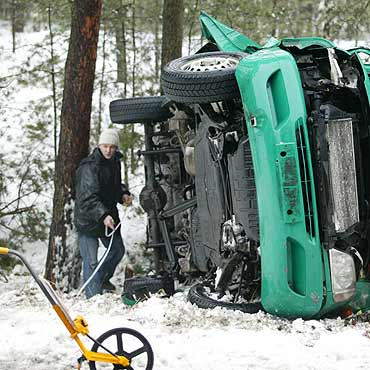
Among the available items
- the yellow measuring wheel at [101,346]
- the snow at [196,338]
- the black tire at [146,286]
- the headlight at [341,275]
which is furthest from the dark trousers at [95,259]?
the yellow measuring wheel at [101,346]

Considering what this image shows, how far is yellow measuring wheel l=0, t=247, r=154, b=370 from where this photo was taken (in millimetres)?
3613

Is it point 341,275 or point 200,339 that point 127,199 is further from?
point 200,339

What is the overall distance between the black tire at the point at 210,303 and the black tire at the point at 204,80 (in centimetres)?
A: 160

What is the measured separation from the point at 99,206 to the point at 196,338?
11.0ft

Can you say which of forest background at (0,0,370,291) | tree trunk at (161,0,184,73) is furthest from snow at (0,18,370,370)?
tree trunk at (161,0,184,73)

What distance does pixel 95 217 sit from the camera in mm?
7543

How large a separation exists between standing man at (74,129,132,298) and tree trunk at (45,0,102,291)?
0.24 meters

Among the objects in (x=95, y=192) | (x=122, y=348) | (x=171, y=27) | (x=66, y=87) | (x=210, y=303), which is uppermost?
(x=171, y=27)

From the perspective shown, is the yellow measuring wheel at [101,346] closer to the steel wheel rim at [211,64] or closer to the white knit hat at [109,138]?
the steel wheel rim at [211,64]

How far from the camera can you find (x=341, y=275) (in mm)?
5105

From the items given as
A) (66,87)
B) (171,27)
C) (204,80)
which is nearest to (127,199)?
(66,87)

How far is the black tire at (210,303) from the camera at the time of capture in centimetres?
541

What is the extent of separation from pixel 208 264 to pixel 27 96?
30.9 ft

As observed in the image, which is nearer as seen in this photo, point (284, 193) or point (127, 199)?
point (284, 193)
